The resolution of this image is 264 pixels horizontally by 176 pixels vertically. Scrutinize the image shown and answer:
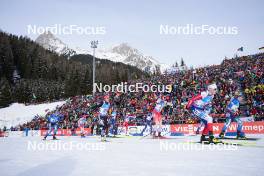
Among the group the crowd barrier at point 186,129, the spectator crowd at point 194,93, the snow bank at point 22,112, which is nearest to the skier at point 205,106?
the spectator crowd at point 194,93

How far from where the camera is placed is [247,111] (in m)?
21.0

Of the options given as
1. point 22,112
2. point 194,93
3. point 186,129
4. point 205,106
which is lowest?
point 186,129

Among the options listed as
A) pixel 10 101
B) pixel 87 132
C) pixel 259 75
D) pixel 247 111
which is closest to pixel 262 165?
pixel 247 111

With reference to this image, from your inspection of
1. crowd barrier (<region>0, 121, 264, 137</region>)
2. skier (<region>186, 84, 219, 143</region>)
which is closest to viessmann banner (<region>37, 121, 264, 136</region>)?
crowd barrier (<region>0, 121, 264, 137</region>)

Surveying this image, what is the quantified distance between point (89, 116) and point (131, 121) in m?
8.27

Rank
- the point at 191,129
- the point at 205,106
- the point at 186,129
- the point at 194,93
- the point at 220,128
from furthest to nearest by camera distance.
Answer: the point at 194,93 → the point at 186,129 → the point at 191,129 → the point at 220,128 → the point at 205,106

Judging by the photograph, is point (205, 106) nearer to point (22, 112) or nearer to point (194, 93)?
point (194, 93)

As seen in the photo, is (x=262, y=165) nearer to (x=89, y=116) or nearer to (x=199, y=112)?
(x=199, y=112)

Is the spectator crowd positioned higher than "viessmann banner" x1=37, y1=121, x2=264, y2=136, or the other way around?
the spectator crowd

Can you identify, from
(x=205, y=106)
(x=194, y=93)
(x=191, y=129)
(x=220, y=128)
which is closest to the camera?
(x=205, y=106)

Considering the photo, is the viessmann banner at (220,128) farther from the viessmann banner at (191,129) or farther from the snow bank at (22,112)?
the snow bank at (22,112)

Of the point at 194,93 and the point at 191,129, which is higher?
the point at 194,93

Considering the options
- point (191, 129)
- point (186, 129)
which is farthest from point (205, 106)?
point (186, 129)

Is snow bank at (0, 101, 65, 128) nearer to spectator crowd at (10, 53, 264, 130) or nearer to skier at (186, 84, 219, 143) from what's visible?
spectator crowd at (10, 53, 264, 130)
